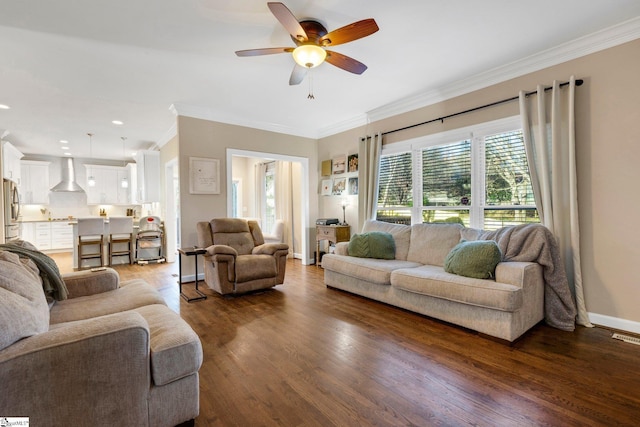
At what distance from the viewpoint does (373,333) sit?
106 inches

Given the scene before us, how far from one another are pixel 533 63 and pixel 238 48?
10.3 ft

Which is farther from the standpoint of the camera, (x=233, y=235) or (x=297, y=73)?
(x=233, y=235)

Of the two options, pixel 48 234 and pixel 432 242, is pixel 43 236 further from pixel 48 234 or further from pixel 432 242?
pixel 432 242

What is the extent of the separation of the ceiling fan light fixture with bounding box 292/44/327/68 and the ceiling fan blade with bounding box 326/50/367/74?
0.07 metres

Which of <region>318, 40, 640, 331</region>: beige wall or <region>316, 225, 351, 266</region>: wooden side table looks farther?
<region>316, 225, 351, 266</region>: wooden side table

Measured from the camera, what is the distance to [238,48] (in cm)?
290

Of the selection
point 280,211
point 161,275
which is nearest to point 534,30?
point 280,211

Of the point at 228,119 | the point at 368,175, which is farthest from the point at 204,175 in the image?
the point at 368,175

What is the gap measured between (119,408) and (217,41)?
288 cm

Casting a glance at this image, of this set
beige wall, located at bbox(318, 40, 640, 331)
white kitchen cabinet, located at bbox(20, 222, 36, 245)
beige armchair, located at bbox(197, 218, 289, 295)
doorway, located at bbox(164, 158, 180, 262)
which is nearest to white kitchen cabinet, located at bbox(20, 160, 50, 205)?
white kitchen cabinet, located at bbox(20, 222, 36, 245)

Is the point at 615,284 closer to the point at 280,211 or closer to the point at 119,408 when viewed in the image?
the point at 119,408

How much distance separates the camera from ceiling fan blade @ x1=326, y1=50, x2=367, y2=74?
2.59 metres

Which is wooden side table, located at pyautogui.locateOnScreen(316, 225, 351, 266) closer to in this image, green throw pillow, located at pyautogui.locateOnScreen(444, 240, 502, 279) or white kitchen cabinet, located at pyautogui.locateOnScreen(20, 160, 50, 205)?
green throw pillow, located at pyautogui.locateOnScreen(444, 240, 502, 279)

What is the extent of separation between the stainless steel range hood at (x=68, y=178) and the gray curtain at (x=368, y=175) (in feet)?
24.9
